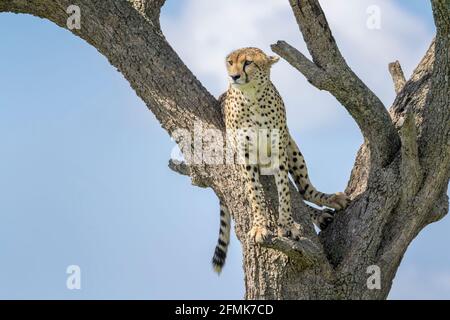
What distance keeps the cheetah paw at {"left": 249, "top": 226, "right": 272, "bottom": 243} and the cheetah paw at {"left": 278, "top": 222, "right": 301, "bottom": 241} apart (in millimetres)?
105

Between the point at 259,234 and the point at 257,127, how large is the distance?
79cm

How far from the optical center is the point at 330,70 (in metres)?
6.22

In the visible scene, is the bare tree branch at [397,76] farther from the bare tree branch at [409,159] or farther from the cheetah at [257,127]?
the cheetah at [257,127]

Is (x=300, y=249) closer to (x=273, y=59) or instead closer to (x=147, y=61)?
(x=273, y=59)

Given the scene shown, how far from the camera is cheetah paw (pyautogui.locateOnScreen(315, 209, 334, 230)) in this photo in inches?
268

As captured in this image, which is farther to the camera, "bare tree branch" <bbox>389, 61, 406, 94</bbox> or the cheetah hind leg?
"bare tree branch" <bbox>389, 61, 406, 94</bbox>

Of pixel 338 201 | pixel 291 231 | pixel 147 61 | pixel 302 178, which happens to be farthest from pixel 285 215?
pixel 147 61

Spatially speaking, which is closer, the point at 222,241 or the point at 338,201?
the point at 338,201

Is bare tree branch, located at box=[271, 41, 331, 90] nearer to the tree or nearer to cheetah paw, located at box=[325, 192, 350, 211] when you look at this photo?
the tree

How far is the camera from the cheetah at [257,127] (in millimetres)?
6320

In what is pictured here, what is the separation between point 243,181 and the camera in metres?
6.46

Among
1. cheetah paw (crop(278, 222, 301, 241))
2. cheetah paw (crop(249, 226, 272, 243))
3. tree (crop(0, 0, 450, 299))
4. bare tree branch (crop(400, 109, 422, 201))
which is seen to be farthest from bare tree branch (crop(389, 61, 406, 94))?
cheetah paw (crop(249, 226, 272, 243))
